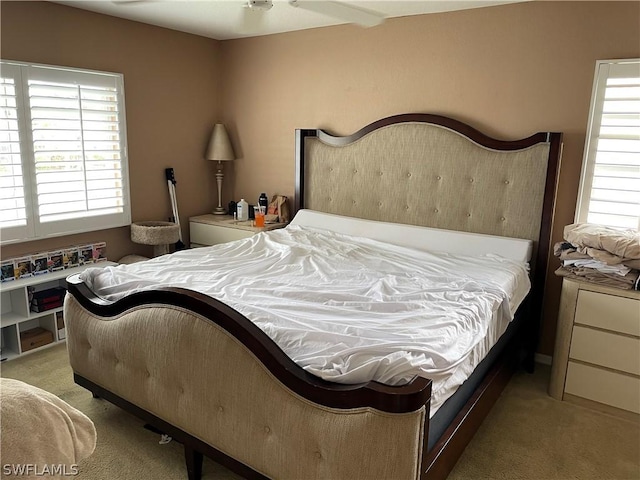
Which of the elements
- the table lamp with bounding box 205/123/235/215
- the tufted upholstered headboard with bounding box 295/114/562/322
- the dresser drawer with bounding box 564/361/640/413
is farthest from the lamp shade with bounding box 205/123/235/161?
the dresser drawer with bounding box 564/361/640/413

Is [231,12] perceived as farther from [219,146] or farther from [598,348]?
[598,348]

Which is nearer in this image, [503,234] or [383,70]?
[503,234]

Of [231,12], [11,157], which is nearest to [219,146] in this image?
[231,12]

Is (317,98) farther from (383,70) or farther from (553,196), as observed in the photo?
(553,196)

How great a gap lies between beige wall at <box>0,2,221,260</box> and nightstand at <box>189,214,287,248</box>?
0.16 m

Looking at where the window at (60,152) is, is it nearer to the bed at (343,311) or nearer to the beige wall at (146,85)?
the beige wall at (146,85)

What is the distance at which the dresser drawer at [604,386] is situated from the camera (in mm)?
2496

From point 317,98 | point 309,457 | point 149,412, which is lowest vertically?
point 149,412

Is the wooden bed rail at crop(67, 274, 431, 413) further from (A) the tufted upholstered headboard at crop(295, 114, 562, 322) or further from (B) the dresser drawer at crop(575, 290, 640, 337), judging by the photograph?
(A) the tufted upholstered headboard at crop(295, 114, 562, 322)

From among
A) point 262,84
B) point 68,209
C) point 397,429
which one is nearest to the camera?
point 397,429

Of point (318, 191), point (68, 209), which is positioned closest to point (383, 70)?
point (318, 191)

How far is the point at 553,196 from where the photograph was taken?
2.88 metres

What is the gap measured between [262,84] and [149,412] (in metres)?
3.02

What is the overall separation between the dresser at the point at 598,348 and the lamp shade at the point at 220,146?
9.71 ft
